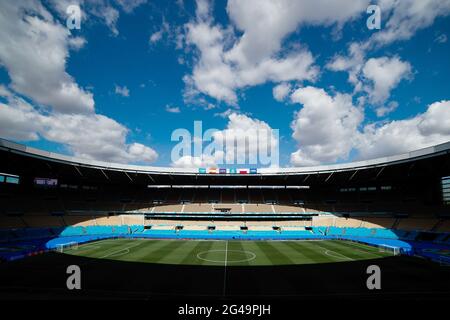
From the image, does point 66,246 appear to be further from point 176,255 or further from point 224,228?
point 224,228

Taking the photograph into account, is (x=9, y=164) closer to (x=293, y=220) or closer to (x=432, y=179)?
(x=293, y=220)

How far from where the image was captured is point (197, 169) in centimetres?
5212

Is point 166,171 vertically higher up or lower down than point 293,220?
higher up

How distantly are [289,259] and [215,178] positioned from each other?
35.1m

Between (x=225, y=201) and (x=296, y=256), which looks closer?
(x=296, y=256)

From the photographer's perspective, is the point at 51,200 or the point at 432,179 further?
the point at 51,200

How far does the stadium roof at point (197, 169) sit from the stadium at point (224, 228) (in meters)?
0.19

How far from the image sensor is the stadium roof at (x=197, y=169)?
101ft

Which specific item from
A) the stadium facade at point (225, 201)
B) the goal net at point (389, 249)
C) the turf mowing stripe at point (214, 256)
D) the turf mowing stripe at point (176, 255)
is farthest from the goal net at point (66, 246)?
the goal net at point (389, 249)

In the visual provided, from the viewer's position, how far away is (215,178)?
5984 centimetres

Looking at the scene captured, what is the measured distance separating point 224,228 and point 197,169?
45.7 feet

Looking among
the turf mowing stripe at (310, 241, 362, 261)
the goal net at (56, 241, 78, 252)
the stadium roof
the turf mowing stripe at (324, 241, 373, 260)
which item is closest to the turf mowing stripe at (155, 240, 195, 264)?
the goal net at (56, 241, 78, 252)

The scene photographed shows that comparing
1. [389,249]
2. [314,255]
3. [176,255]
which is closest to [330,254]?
[314,255]
